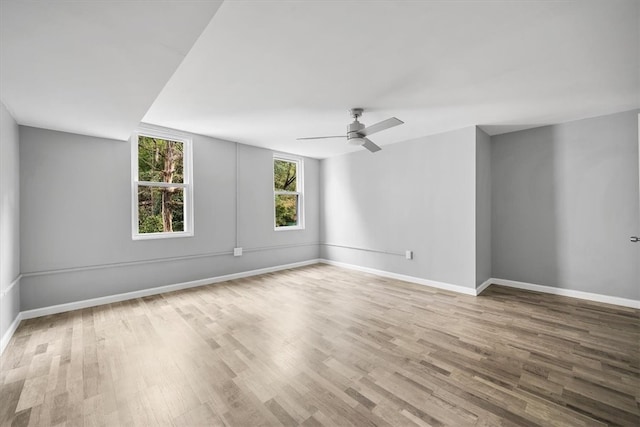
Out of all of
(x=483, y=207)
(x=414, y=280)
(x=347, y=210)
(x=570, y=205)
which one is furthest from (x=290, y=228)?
(x=570, y=205)

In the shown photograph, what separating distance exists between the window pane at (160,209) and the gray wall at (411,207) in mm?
3148

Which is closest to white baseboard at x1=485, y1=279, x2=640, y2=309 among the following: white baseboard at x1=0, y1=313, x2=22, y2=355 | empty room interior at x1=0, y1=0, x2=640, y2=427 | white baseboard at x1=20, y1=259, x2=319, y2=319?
empty room interior at x1=0, y1=0, x2=640, y2=427

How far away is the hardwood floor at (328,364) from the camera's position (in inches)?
62.8

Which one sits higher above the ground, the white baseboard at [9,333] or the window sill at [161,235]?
the window sill at [161,235]

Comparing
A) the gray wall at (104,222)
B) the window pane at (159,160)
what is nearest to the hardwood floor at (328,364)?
the gray wall at (104,222)

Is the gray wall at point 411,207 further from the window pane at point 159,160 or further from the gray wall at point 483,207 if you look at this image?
the window pane at point 159,160

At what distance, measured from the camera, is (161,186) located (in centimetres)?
402

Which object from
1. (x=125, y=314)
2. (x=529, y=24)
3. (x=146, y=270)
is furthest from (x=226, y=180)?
(x=529, y=24)

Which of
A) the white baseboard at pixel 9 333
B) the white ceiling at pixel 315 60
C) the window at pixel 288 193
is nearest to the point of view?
the white ceiling at pixel 315 60

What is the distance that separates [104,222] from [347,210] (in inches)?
163

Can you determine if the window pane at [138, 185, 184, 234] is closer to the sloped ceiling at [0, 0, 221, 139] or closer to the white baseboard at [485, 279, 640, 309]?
the sloped ceiling at [0, 0, 221, 139]

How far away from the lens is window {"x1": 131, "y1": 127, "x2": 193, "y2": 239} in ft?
12.6

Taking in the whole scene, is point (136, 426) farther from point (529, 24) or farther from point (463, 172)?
point (463, 172)

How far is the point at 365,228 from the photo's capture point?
5.36 meters
